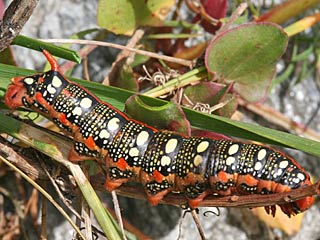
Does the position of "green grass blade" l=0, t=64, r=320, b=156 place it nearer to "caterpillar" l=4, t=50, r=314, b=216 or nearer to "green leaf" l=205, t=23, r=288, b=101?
"caterpillar" l=4, t=50, r=314, b=216

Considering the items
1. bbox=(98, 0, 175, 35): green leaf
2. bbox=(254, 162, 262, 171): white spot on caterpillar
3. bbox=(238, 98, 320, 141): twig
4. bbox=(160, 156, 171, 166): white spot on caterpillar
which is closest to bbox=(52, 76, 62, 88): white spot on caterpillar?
bbox=(160, 156, 171, 166): white spot on caterpillar

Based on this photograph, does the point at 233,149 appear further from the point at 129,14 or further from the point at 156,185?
the point at 129,14

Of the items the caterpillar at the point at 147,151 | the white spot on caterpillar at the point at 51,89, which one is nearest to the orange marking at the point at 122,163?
the caterpillar at the point at 147,151

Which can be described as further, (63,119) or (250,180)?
(63,119)

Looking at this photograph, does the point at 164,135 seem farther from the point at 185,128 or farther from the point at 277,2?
the point at 277,2

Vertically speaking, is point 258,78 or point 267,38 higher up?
point 267,38

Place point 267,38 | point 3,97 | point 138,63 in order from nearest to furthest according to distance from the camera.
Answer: point 3,97, point 267,38, point 138,63

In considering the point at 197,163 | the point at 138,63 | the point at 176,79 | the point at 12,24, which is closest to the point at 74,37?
the point at 138,63

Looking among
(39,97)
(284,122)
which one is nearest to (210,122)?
(39,97)
